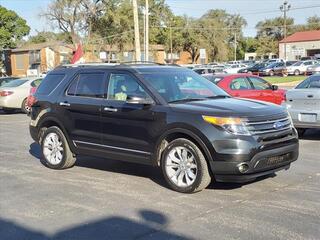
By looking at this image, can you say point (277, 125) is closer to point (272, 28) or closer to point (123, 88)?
point (123, 88)

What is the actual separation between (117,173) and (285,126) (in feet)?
9.36

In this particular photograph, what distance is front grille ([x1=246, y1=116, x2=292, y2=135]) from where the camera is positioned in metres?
6.56

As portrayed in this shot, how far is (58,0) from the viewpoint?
64.4 meters

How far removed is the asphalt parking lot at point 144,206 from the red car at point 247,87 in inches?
213

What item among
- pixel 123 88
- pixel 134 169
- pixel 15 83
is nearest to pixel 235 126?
pixel 123 88

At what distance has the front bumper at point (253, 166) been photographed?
21.2 feet

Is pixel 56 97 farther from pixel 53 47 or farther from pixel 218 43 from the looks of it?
→ pixel 218 43

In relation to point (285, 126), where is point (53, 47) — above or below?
above

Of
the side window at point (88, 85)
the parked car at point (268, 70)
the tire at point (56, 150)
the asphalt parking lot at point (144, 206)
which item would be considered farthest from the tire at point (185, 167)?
the parked car at point (268, 70)

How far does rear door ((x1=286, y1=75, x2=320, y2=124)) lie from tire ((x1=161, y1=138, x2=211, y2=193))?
5043 millimetres

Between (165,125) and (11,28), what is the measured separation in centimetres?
8601

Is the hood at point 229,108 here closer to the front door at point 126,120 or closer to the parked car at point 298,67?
the front door at point 126,120

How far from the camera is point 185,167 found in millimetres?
6883

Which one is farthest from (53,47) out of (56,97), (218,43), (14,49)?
(56,97)
